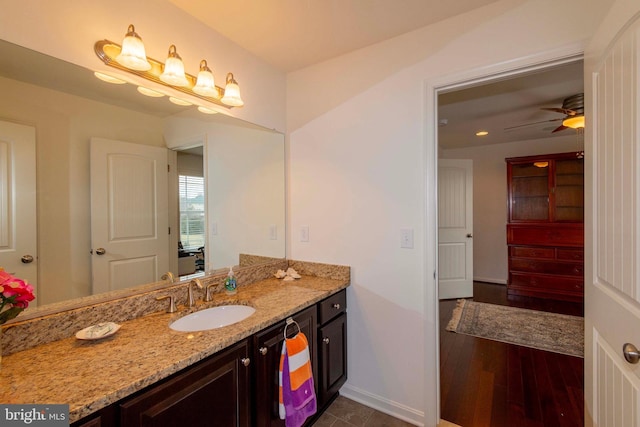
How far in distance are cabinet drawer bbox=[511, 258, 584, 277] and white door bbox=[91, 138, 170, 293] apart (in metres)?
4.71

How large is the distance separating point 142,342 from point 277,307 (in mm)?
605

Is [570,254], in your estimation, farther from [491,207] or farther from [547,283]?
[491,207]

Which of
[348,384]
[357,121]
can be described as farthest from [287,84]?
[348,384]

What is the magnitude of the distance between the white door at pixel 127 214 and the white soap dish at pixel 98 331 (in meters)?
0.24

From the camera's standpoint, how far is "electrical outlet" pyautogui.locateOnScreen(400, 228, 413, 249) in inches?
68.6

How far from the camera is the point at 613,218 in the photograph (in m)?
0.96

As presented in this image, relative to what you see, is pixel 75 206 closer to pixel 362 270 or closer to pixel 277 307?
pixel 277 307

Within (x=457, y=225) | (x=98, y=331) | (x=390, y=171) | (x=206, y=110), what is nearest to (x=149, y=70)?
(x=206, y=110)

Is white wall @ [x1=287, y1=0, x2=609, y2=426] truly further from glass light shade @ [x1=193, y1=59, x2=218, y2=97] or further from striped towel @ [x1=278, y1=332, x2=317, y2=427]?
glass light shade @ [x1=193, y1=59, x2=218, y2=97]

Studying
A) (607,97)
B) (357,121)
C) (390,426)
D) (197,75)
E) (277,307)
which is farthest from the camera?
(357,121)

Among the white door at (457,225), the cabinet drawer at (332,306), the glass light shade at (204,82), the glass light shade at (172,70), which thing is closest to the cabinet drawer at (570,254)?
the white door at (457,225)

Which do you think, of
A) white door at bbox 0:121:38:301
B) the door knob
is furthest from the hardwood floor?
white door at bbox 0:121:38:301

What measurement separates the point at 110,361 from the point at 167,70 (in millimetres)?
1260

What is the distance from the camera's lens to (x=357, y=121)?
1.92 m
